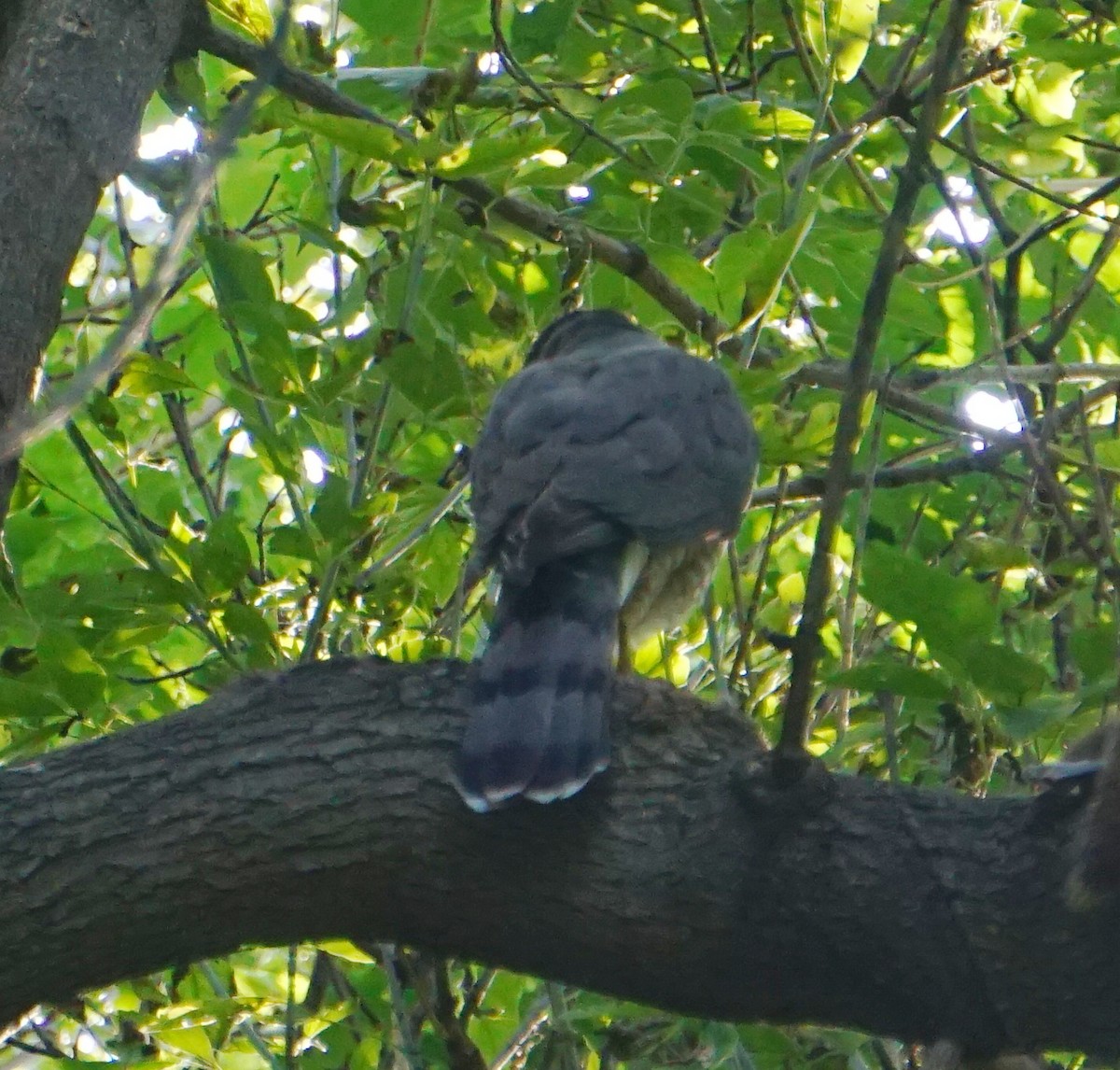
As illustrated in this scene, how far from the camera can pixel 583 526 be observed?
10.8 feet

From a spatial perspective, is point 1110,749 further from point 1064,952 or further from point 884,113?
point 884,113

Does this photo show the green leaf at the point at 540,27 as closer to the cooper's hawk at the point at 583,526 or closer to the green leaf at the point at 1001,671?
the cooper's hawk at the point at 583,526

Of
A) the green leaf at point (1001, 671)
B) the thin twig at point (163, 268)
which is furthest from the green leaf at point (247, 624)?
the green leaf at point (1001, 671)

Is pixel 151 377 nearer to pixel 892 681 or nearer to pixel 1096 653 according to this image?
pixel 892 681

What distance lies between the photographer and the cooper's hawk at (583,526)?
102 inches

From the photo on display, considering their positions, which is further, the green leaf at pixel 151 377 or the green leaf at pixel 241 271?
the green leaf at pixel 151 377

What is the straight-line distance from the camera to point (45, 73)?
3023 mm

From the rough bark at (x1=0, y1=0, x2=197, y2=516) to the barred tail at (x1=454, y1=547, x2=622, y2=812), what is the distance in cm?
94

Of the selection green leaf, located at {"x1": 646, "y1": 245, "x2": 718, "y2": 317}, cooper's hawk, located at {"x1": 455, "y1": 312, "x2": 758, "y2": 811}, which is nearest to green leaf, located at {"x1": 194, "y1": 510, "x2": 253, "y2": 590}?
cooper's hawk, located at {"x1": 455, "y1": 312, "x2": 758, "y2": 811}

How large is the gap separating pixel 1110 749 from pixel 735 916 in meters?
0.57

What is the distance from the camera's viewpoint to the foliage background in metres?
2.90

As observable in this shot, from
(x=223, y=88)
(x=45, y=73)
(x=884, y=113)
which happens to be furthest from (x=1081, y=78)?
(x=45, y=73)

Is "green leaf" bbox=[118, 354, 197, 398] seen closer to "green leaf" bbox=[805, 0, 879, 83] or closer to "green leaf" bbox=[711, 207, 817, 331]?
"green leaf" bbox=[711, 207, 817, 331]

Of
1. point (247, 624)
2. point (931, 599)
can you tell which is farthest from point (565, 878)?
point (247, 624)
